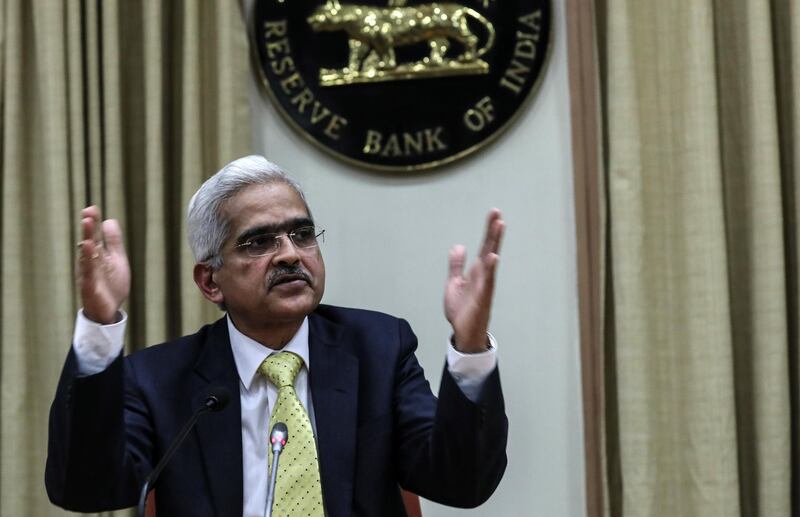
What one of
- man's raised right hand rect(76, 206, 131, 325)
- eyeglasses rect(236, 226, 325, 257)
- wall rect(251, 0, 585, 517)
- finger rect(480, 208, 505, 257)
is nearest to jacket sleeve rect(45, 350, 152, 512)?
man's raised right hand rect(76, 206, 131, 325)

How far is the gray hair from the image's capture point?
2.38 m

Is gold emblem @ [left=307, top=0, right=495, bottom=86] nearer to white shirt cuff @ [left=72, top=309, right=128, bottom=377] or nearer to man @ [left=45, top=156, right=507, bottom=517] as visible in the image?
man @ [left=45, top=156, right=507, bottom=517]

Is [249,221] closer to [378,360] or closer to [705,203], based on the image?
[378,360]

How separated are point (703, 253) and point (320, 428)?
148cm

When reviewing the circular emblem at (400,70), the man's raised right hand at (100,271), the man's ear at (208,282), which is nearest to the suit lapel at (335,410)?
the man's ear at (208,282)

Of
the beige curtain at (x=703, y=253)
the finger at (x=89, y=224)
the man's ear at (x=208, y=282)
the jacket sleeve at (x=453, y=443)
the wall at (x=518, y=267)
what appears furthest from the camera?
the wall at (x=518, y=267)

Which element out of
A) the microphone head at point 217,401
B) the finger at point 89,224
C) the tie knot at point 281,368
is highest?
the finger at point 89,224

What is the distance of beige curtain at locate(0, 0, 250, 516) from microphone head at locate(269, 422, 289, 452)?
1.54m

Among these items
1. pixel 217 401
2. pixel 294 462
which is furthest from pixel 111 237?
pixel 294 462

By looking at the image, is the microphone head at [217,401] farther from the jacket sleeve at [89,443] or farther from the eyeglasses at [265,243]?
the eyeglasses at [265,243]

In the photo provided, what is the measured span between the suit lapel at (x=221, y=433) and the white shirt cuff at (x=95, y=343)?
31 centimetres

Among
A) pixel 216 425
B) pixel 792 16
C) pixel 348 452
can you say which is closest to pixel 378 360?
pixel 348 452

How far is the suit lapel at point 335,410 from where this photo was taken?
228 centimetres

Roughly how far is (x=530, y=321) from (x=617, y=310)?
352 millimetres
